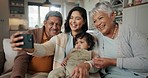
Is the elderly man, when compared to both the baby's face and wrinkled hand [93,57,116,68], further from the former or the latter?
wrinkled hand [93,57,116,68]

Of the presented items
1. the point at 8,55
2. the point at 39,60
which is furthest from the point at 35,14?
the point at 39,60

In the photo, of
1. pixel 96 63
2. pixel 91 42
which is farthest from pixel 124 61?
pixel 91 42

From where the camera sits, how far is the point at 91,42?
4.50ft

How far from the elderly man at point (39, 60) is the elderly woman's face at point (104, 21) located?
1.78 feet

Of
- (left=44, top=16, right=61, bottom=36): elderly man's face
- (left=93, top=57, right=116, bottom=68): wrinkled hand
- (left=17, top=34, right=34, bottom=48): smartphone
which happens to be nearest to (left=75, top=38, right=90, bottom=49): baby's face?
(left=93, top=57, right=116, bottom=68): wrinkled hand

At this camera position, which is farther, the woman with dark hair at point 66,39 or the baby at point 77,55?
the woman with dark hair at point 66,39

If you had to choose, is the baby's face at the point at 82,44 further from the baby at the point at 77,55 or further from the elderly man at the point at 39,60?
the elderly man at the point at 39,60

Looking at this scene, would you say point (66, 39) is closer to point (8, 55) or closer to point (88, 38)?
point (88, 38)

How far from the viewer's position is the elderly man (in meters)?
1.41

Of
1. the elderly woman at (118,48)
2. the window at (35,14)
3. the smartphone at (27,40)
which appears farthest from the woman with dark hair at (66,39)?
the window at (35,14)

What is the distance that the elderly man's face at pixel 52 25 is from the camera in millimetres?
1692

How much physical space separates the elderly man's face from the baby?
349 mm

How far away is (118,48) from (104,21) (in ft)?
0.77

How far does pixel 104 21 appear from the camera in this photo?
1285 mm
